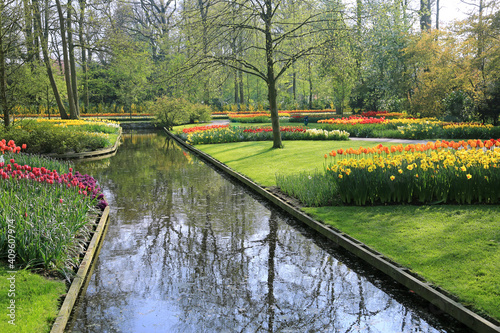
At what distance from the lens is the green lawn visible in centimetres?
461

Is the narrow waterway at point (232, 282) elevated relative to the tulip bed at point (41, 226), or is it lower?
lower

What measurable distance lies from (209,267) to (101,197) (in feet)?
13.7

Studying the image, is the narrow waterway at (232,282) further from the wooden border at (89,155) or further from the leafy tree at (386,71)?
the leafy tree at (386,71)

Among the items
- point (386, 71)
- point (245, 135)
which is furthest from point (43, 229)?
point (386, 71)

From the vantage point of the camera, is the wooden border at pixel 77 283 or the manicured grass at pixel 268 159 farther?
the manicured grass at pixel 268 159

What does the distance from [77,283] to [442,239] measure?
5.08 meters

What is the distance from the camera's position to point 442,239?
612cm

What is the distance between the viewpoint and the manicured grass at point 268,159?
39.8 feet

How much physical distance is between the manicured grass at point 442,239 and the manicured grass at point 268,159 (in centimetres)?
320

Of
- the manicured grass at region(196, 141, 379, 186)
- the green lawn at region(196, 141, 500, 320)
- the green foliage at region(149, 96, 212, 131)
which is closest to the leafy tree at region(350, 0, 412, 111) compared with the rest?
the green foliage at region(149, 96, 212, 131)

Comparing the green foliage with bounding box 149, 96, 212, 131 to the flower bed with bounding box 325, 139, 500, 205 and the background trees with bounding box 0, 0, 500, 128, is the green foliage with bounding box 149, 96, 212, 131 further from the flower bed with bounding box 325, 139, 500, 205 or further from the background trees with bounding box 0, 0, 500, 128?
the flower bed with bounding box 325, 139, 500, 205

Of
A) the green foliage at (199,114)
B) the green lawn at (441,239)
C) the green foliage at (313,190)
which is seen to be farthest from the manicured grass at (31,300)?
the green foliage at (199,114)

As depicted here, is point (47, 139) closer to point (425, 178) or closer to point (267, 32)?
point (267, 32)

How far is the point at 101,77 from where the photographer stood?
2099 inches
